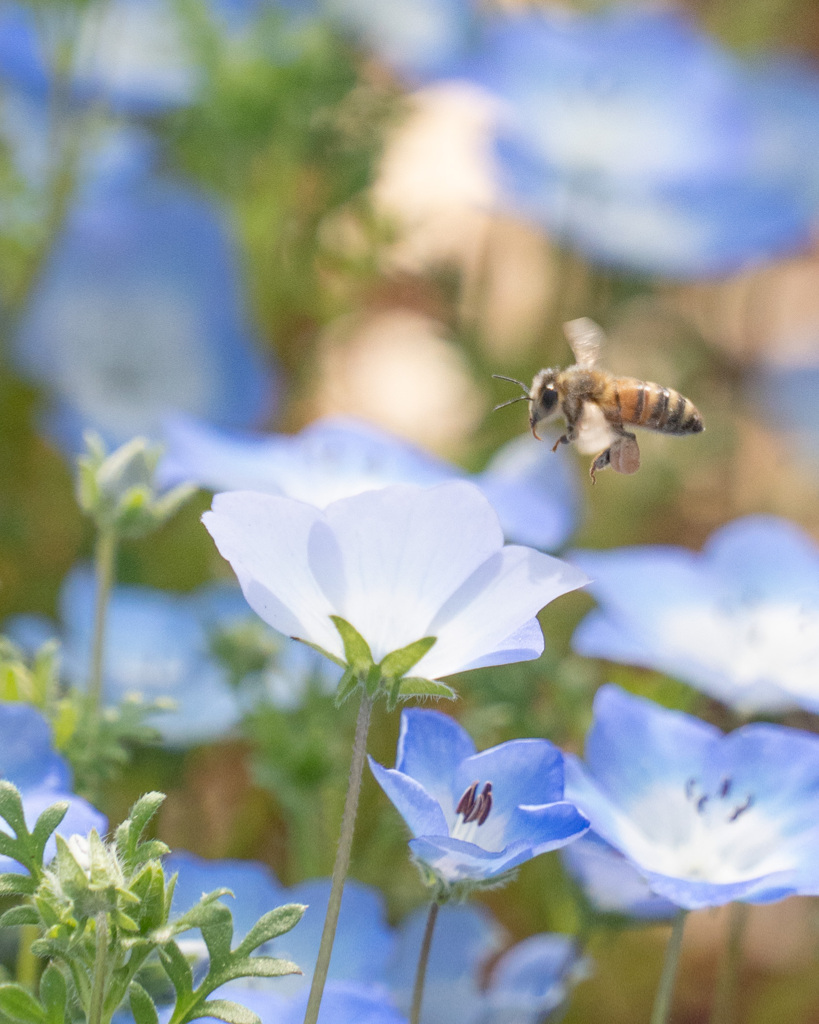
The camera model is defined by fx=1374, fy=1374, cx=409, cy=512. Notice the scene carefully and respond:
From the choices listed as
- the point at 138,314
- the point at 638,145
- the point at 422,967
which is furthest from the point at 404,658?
the point at 638,145

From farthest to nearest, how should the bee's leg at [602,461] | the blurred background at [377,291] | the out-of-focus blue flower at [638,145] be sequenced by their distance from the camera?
the out-of-focus blue flower at [638,145] → the blurred background at [377,291] → the bee's leg at [602,461]

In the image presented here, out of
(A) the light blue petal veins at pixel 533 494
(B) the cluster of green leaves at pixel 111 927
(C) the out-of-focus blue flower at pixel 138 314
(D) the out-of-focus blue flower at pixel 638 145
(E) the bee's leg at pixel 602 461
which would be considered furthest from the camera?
(D) the out-of-focus blue flower at pixel 638 145

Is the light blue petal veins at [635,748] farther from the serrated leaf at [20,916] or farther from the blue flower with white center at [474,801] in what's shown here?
the serrated leaf at [20,916]

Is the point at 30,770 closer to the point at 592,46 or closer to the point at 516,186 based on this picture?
the point at 516,186

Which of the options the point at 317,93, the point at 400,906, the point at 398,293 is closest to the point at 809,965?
the point at 400,906

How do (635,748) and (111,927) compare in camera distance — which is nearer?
(111,927)

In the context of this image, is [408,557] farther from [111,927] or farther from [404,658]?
[111,927]

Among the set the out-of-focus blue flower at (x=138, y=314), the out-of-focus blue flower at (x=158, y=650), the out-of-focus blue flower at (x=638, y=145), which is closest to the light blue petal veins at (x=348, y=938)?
the out-of-focus blue flower at (x=158, y=650)
